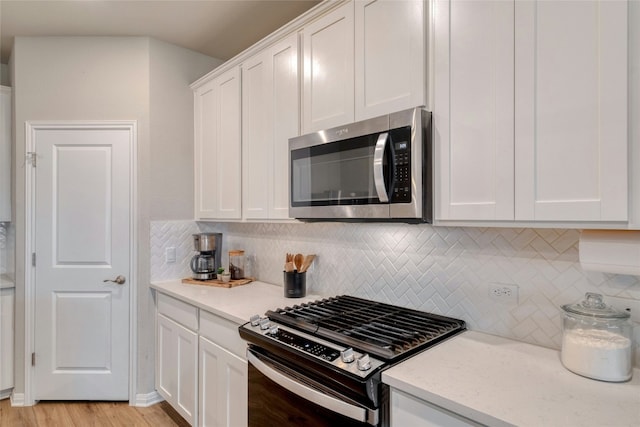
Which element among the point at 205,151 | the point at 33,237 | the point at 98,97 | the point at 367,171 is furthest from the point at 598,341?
the point at 33,237

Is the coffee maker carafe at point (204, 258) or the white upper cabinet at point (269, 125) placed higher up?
the white upper cabinet at point (269, 125)

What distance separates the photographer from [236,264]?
2.80m

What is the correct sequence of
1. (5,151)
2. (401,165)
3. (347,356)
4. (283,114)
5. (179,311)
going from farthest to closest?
(5,151)
(179,311)
(283,114)
(401,165)
(347,356)

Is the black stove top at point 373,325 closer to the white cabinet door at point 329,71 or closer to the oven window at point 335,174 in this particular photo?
the oven window at point 335,174

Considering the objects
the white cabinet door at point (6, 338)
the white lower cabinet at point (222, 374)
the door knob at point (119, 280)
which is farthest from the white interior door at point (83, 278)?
the white lower cabinet at point (222, 374)

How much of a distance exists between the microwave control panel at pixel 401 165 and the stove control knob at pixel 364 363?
0.59 meters

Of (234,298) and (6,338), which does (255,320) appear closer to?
(234,298)

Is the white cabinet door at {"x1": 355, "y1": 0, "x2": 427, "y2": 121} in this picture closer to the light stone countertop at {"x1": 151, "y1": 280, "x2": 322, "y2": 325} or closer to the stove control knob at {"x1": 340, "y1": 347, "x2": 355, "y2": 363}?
the stove control knob at {"x1": 340, "y1": 347, "x2": 355, "y2": 363}

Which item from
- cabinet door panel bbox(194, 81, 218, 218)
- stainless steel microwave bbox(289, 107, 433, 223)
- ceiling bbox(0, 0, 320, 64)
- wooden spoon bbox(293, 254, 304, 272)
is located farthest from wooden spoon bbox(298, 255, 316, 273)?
ceiling bbox(0, 0, 320, 64)

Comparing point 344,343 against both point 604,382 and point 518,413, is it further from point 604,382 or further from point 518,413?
point 604,382

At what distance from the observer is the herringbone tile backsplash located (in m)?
1.33

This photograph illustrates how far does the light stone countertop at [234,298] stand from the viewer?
191cm

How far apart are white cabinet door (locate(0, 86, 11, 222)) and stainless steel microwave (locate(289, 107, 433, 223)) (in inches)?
97.7

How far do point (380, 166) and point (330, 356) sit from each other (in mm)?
741
